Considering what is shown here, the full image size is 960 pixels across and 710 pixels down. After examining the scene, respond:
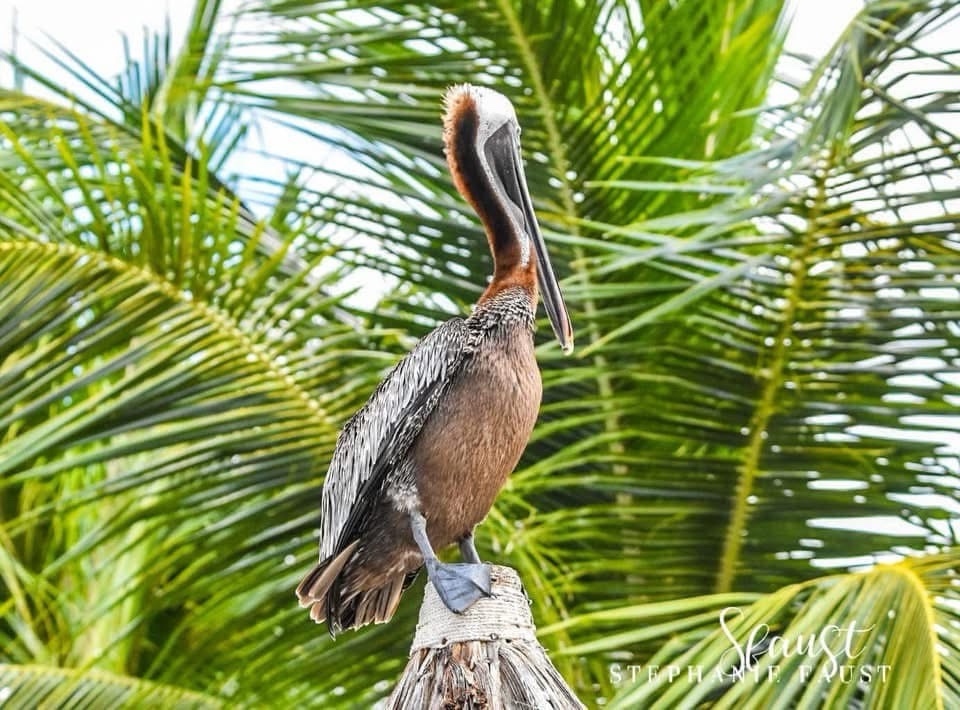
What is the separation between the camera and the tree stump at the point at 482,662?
2264mm

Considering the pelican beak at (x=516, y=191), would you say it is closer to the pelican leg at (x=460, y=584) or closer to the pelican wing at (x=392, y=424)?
the pelican wing at (x=392, y=424)

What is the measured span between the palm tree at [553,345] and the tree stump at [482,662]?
1020 mm

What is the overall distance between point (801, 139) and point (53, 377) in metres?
2.25

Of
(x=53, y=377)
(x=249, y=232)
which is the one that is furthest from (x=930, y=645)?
(x=249, y=232)

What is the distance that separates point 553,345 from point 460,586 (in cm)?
215

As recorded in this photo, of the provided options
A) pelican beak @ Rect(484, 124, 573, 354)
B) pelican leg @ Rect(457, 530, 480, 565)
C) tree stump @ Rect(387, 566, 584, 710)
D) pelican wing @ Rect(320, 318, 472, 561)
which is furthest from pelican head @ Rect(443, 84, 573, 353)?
tree stump @ Rect(387, 566, 584, 710)

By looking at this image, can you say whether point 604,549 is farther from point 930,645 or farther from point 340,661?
point 930,645

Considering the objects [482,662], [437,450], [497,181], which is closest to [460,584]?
[482,662]

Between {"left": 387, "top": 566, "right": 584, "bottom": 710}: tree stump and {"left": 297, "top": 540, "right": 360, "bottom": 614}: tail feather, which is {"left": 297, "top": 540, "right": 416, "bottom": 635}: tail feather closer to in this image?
{"left": 297, "top": 540, "right": 360, "bottom": 614}: tail feather

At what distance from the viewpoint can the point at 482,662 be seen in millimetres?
2303

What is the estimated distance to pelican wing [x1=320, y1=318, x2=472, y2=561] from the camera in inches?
99.7

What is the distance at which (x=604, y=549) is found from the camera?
4.71 meters

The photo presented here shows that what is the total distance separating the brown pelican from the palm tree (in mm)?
975

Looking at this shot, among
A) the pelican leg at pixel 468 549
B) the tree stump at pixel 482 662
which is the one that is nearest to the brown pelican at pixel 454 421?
the pelican leg at pixel 468 549
